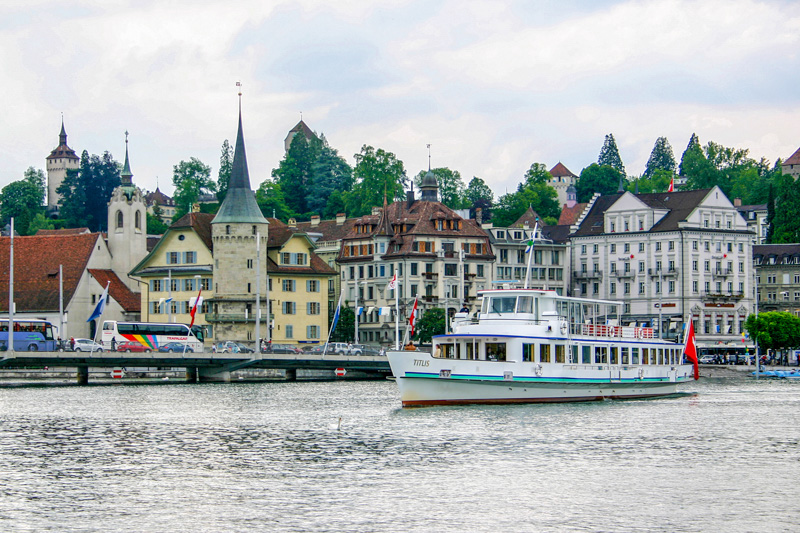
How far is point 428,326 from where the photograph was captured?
119125 mm

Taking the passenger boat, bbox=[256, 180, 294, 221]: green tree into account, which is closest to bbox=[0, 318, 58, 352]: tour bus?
the passenger boat

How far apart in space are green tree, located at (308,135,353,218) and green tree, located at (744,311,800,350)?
72.1 metres

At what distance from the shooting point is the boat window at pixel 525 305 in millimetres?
Result: 62156

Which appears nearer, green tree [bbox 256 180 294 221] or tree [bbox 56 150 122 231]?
green tree [bbox 256 180 294 221]

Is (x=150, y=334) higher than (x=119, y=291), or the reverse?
(x=119, y=291)

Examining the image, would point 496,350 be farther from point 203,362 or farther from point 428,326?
point 428,326

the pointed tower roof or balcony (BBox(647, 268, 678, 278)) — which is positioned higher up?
the pointed tower roof

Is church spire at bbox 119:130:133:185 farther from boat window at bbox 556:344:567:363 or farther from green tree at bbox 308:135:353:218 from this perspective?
boat window at bbox 556:344:567:363

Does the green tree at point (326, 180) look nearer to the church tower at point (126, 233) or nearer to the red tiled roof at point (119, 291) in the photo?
the church tower at point (126, 233)

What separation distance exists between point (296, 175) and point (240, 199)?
7536 cm

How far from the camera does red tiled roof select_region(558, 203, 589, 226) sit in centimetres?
18040

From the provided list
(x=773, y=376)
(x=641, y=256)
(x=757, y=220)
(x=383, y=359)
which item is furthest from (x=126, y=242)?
(x=757, y=220)

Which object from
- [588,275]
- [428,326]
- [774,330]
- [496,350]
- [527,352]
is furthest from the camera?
[588,275]

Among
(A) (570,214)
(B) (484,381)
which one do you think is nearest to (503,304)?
(B) (484,381)
